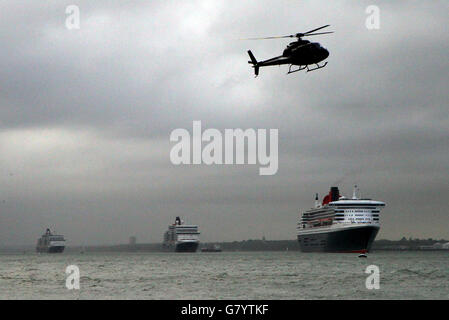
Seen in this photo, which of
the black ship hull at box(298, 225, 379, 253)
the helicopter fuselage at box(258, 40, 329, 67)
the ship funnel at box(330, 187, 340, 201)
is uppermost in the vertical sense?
the helicopter fuselage at box(258, 40, 329, 67)

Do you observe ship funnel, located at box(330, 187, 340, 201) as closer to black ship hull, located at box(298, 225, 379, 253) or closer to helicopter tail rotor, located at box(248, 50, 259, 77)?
black ship hull, located at box(298, 225, 379, 253)

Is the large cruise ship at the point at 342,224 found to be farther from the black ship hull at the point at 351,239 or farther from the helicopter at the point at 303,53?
the helicopter at the point at 303,53

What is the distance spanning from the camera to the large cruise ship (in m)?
133

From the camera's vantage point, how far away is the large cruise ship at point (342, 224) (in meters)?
133

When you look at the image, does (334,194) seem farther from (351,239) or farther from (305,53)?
(305,53)

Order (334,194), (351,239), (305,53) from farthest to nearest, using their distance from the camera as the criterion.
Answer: (334,194), (351,239), (305,53)

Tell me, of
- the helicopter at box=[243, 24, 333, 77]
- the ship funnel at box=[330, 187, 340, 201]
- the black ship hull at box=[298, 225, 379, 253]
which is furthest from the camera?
the ship funnel at box=[330, 187, 340, 201]

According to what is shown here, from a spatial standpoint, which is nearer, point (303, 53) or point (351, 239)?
point (303, 53)

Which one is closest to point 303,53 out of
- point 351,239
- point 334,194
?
point 351,239

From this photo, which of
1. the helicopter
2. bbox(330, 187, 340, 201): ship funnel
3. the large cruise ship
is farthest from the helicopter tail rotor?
bbox(330, 187, 340, 201): ship funnel

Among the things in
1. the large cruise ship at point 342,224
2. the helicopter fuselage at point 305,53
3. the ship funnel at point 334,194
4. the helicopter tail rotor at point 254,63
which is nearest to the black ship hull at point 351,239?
the large cruise ship at point 342,224

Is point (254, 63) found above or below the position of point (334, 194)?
above

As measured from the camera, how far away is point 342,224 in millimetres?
136125
